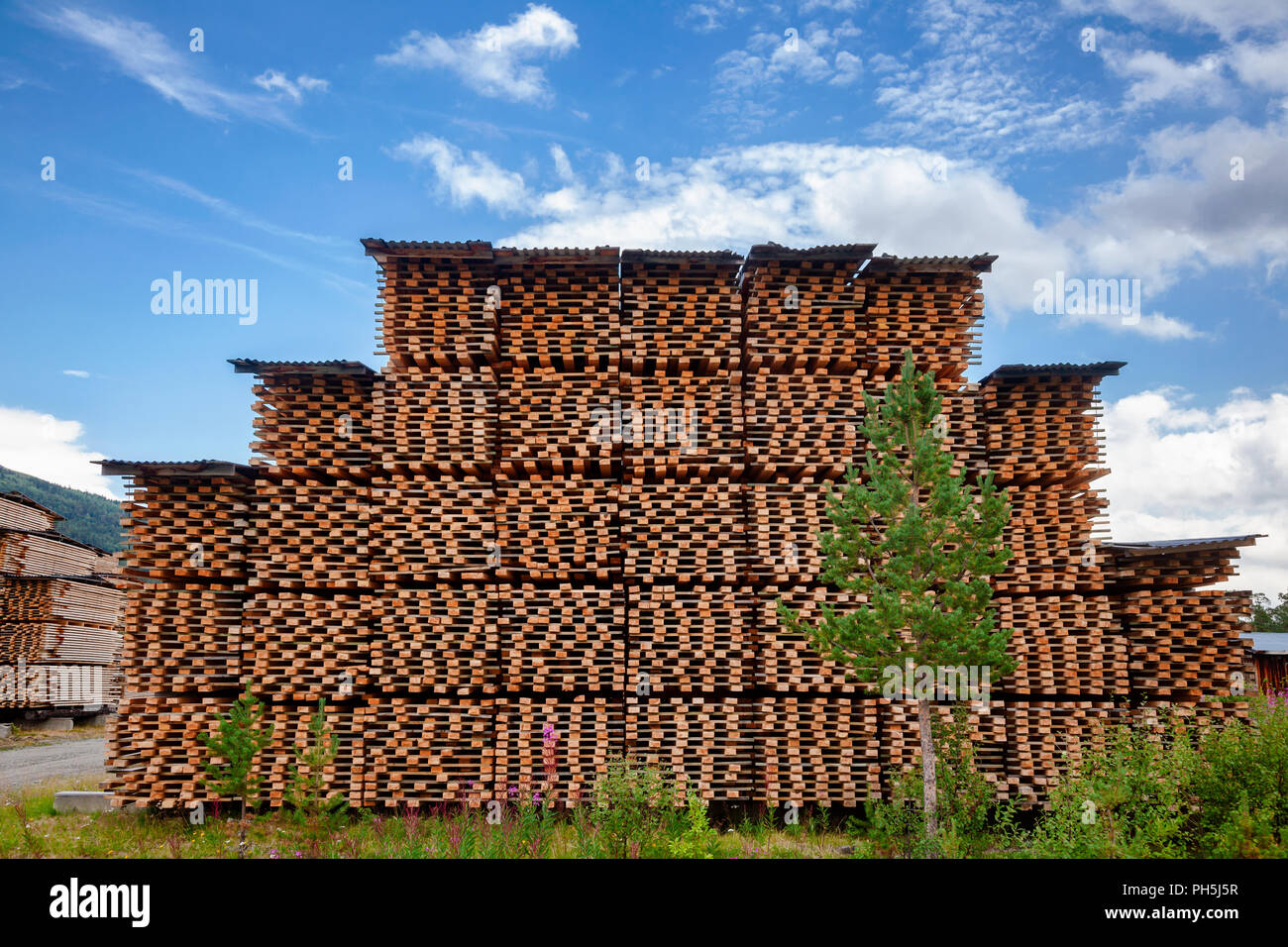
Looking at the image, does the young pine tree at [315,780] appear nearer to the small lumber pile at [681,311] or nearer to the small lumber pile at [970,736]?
the small lumber pile at [681,311]

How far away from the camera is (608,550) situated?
446 inches

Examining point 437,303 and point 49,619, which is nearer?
point 437,303

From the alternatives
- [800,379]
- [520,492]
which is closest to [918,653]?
[800,379]

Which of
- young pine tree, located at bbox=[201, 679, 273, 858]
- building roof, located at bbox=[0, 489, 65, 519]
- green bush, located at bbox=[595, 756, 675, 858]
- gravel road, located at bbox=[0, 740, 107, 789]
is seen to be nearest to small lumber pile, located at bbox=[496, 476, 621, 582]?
green bush, located at bbox=[595, 756, 675, 858]

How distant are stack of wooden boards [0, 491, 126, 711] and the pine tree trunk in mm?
24322

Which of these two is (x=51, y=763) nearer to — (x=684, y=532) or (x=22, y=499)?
(x=22, y=499)

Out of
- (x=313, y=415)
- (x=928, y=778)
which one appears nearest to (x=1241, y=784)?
(x=928, y=778)

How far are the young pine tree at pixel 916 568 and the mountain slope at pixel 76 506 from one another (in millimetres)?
63631

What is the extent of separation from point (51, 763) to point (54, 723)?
9.93m

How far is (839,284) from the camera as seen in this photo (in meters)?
12.1

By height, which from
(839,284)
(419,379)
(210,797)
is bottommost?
(210,797)
